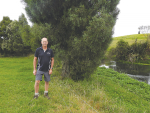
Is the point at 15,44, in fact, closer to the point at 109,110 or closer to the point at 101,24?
the point at 101,24

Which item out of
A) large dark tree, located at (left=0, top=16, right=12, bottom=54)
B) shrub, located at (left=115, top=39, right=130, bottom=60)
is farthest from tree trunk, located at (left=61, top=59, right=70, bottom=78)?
large dark tree, located at (left=0, top=16, right=12, bottom=54)

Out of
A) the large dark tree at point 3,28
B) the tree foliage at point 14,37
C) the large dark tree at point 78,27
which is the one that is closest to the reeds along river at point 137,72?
the large dark tree at point 78,27

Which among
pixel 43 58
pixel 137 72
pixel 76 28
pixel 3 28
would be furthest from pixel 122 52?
pixel 43 58

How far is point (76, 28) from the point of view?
26.1 feet

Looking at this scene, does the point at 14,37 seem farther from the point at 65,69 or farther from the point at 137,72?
the point at 137,72

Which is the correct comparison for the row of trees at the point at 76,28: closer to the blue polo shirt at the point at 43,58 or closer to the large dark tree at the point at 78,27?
the large dark tree at the point at 78,27

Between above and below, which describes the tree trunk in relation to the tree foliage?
below

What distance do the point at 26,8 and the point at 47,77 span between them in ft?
20.9

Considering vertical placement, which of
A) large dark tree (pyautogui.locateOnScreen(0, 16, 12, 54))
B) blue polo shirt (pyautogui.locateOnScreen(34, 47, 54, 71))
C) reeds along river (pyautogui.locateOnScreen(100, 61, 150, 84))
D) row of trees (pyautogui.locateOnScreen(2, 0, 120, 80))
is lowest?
reeds along river (pyautogui.locateOnScreen(100, 61, 150, 84))

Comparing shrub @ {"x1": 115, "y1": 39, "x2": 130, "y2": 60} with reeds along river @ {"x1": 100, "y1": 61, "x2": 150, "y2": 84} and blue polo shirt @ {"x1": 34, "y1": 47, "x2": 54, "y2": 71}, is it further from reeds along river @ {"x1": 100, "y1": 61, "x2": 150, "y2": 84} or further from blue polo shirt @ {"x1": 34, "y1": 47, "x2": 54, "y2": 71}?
blue polo shirt @ {"x1": 34, "y1": 47, "x2": 54, "y2": 71}

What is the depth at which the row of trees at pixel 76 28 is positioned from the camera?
23.1 ft

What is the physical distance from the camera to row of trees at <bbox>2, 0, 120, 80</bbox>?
704 cm

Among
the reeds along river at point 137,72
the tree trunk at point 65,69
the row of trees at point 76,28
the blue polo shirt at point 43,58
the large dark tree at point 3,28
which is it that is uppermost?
the large dark tree at point 3,28

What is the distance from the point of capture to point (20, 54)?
110 ft
